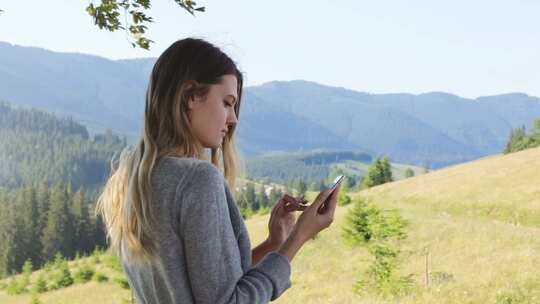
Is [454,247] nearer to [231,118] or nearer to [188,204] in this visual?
[231,118]

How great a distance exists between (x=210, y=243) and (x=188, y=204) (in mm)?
143

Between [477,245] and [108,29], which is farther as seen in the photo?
[477,245]

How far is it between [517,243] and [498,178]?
88.8 feet

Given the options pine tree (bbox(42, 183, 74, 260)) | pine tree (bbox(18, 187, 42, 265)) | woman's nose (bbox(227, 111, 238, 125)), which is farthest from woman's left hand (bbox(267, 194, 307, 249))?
pine tree (bbox(18, 187, 42, 265))

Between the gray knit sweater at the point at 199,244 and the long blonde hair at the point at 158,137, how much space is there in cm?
5

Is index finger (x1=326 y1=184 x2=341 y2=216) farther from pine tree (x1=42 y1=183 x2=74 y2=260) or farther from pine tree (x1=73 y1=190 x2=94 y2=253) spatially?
pine tree (x1=73 y1=190 x2=94 y2=253)

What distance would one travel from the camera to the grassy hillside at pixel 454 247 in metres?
15.9

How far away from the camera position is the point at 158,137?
7.57 feet

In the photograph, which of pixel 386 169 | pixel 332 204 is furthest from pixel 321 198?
pixel 386 169

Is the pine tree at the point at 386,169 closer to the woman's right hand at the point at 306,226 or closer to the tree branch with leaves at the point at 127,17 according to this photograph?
the tree branch with leaves at the point at 127,17

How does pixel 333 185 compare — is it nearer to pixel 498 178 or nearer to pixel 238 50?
pixel 238 50

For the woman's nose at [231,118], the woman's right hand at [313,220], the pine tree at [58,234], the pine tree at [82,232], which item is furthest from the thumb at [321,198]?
the pine tree at [82,232]

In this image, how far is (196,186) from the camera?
2088 mm

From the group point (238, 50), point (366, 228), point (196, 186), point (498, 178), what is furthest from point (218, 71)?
point (498, 178)
